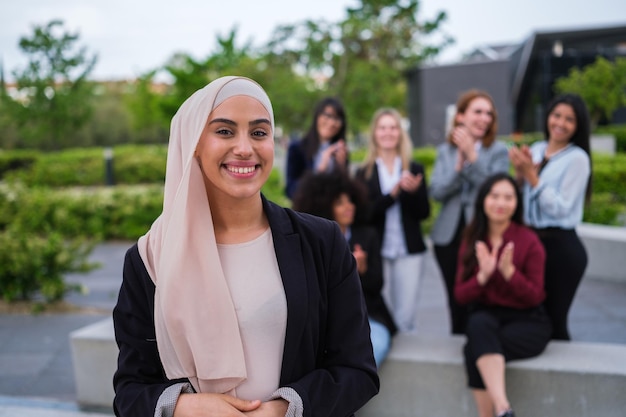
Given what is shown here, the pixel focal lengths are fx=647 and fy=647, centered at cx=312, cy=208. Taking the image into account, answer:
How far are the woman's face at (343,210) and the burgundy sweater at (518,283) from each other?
77 cm

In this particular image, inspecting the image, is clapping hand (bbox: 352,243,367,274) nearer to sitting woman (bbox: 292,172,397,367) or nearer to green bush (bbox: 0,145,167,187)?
sitting woman (bbox: 292,172,397,367)

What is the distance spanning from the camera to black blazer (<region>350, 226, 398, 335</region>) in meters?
3.79

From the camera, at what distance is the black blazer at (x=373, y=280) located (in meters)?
3.79

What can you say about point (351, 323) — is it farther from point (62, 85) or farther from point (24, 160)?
point (62, 85)

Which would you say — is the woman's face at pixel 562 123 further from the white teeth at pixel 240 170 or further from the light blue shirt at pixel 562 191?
the white teeth at pixel 240 170

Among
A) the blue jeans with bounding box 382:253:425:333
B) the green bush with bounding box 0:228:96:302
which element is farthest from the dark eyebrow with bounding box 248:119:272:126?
the green bush with bounding box 0:228:96:302

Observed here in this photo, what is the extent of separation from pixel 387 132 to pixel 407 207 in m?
0.55

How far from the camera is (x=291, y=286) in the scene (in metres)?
1.75

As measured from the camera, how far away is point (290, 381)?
1.78m

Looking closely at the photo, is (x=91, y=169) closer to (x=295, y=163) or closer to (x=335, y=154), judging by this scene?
(x=295, y=163)

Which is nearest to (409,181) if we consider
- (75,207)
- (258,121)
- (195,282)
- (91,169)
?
(258,121)

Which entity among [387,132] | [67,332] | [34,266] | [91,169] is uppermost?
[387,132]

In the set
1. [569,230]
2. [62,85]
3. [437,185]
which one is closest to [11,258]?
[437,185]

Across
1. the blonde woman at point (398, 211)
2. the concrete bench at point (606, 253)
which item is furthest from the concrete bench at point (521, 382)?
the concrete bench at point (606, 253)
